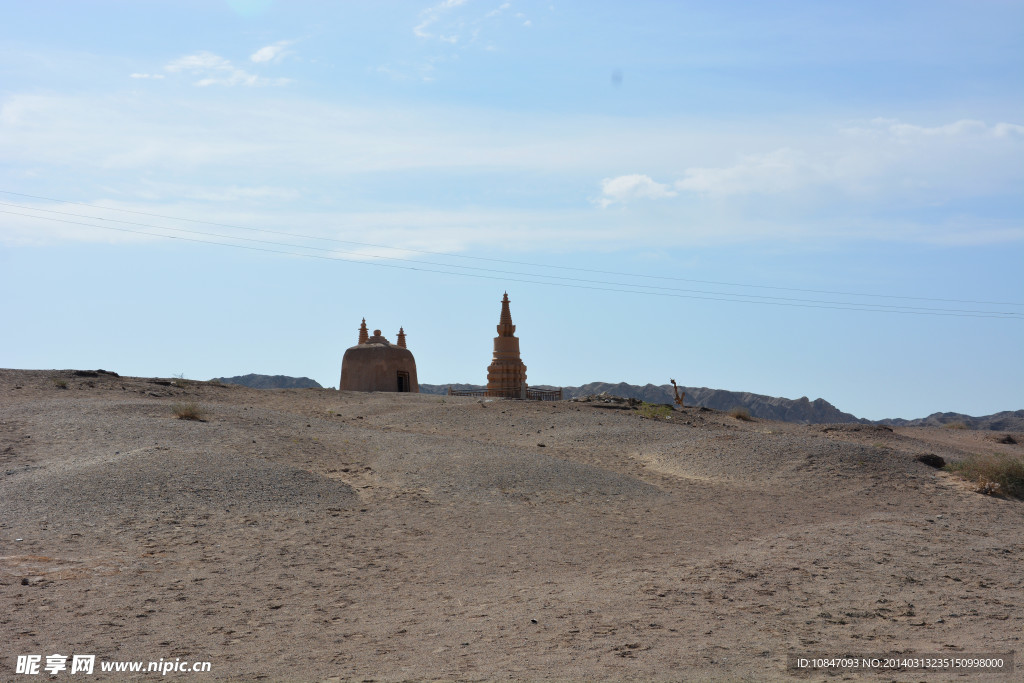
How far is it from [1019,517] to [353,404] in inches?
755

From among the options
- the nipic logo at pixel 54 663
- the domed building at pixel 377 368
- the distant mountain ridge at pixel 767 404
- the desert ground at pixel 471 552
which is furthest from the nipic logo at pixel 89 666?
the distant mountain ridge at pixel 767 404

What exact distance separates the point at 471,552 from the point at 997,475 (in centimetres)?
1108

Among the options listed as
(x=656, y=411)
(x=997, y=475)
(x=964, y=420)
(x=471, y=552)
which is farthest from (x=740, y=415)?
(x=964, y=420)

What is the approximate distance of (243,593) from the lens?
9.38 metres

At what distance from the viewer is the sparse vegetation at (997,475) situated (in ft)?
53.3

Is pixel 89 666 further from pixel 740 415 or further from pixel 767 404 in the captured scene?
pixel 767 404

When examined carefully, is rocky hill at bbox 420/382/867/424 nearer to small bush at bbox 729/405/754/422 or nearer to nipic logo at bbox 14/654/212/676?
small bush at bbox 729/405/754/422

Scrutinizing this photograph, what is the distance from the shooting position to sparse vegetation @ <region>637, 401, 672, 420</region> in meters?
26.8

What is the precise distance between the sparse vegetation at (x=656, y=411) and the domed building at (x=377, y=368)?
13.9m

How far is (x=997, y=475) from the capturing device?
653 inches

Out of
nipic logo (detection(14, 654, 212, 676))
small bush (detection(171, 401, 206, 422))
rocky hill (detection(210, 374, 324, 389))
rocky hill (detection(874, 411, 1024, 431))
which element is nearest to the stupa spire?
small bush (detection(171, 401, 206, 422))

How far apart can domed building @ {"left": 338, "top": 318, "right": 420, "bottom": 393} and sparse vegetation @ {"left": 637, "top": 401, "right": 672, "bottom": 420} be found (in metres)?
13.9

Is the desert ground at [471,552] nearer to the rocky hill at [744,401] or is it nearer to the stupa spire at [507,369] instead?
the stupa spire at [507,369]

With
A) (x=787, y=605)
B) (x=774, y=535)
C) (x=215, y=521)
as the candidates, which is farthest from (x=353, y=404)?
(x=787, y=605)
